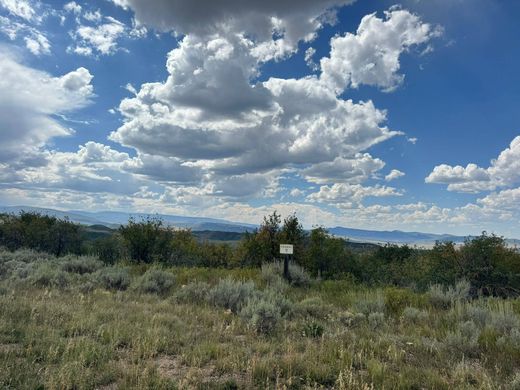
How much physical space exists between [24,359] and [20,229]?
4077 centimetres

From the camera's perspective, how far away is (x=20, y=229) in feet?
130

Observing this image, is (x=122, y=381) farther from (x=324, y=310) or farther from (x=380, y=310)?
(x=380, y=310)

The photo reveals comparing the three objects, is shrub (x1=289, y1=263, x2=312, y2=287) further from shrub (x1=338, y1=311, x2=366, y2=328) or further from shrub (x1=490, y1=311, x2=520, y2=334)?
shrub (x1=490, y1=311, x2=520, y2=334)

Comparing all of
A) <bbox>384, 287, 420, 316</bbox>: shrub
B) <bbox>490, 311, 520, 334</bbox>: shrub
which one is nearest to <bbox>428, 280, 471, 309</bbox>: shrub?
<bbox>384, 287, 420, 316</bbox>: shrub

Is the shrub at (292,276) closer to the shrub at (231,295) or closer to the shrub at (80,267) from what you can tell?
the shrub at (231,295)

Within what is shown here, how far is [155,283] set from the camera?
40.4 feet

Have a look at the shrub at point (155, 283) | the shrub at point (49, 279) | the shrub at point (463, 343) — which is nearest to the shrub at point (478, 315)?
the shrub at point (463, 343)

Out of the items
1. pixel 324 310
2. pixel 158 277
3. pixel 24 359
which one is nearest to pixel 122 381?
pixel 24 359

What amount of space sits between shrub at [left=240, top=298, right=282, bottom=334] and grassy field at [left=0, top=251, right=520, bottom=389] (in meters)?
0.02

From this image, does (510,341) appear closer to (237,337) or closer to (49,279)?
(237,337)

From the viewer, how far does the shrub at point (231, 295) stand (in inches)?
397

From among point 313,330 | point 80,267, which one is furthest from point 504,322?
point 80,267

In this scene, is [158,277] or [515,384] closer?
[515,384]

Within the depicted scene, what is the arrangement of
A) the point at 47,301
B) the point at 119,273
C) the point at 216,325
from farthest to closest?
the point at 119,273, the point at 47,301, the point at 216,325
